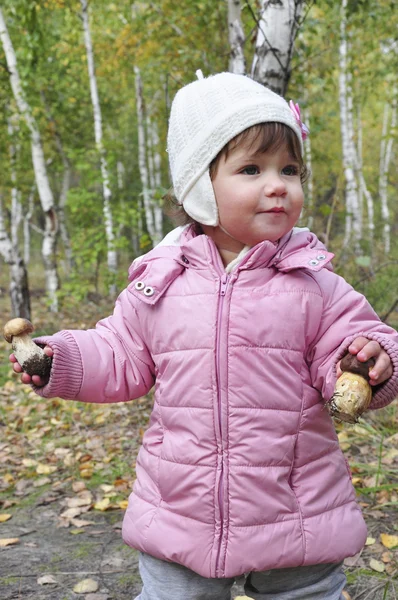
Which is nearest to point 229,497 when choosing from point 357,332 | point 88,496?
point 357,332

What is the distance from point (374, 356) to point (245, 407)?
0.38 m

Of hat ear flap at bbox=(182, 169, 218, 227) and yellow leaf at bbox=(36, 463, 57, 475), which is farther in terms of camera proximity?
yellow leaf at bbox=(36, 463, 57, 475)

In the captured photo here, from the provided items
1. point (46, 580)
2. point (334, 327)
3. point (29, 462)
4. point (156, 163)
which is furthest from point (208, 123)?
point (156, 163)

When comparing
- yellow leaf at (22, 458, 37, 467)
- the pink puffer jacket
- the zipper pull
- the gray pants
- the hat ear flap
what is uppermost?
the hat ear flap

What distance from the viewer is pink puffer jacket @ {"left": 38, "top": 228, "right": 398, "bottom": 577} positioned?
1.63m

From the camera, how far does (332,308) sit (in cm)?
174

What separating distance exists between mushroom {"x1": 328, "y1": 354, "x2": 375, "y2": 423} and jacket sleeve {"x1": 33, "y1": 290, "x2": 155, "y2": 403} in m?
0.68

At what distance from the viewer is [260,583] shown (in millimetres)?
1740

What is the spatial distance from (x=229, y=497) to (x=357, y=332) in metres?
0.56

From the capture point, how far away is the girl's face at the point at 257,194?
175 centimetres

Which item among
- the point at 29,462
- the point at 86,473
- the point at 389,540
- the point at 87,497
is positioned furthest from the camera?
the point at 29,462

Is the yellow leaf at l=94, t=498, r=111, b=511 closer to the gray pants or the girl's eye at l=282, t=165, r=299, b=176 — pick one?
the gray pants

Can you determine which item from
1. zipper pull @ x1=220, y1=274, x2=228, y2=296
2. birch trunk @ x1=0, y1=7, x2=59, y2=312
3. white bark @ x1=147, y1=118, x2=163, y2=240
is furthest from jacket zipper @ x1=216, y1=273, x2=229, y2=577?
white bark @ x1=147, y1=118, x2=163, y2=240

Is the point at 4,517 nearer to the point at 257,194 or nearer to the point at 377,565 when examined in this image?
the point at 377,565
